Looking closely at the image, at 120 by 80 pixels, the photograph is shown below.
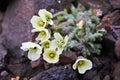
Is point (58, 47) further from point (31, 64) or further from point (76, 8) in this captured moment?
point (76, 8)

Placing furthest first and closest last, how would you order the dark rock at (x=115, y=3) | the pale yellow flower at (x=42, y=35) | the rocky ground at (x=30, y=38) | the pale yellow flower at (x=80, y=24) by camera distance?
the dark rock at (x=115, y=3) → the pale yellow flower at (x=80, y=24) → the pale yellow flower at (x=42, y=35) → the rocky ground at (x=30, y=38)

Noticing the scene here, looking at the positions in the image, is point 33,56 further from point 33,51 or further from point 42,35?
point 42,35

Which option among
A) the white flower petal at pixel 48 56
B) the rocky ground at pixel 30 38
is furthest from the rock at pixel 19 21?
the white flower petal at pixel 48 56

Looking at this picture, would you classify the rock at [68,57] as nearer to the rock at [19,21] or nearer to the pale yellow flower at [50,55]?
the pale yellow flower at [50,55]

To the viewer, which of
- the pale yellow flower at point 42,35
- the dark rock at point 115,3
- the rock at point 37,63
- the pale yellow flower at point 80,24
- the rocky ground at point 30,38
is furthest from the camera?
the dark rock at point 115,3

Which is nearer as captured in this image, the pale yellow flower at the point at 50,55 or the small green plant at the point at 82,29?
the pale yellow flower at the point at 50,55

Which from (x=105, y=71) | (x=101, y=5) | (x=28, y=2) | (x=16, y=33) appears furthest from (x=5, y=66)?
(x=101, y=5)

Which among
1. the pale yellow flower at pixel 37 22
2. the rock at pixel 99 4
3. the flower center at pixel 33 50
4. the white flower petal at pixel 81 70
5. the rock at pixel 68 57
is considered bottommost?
the white flower petal at pixel 81 70

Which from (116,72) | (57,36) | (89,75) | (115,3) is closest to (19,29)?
(57,36)
